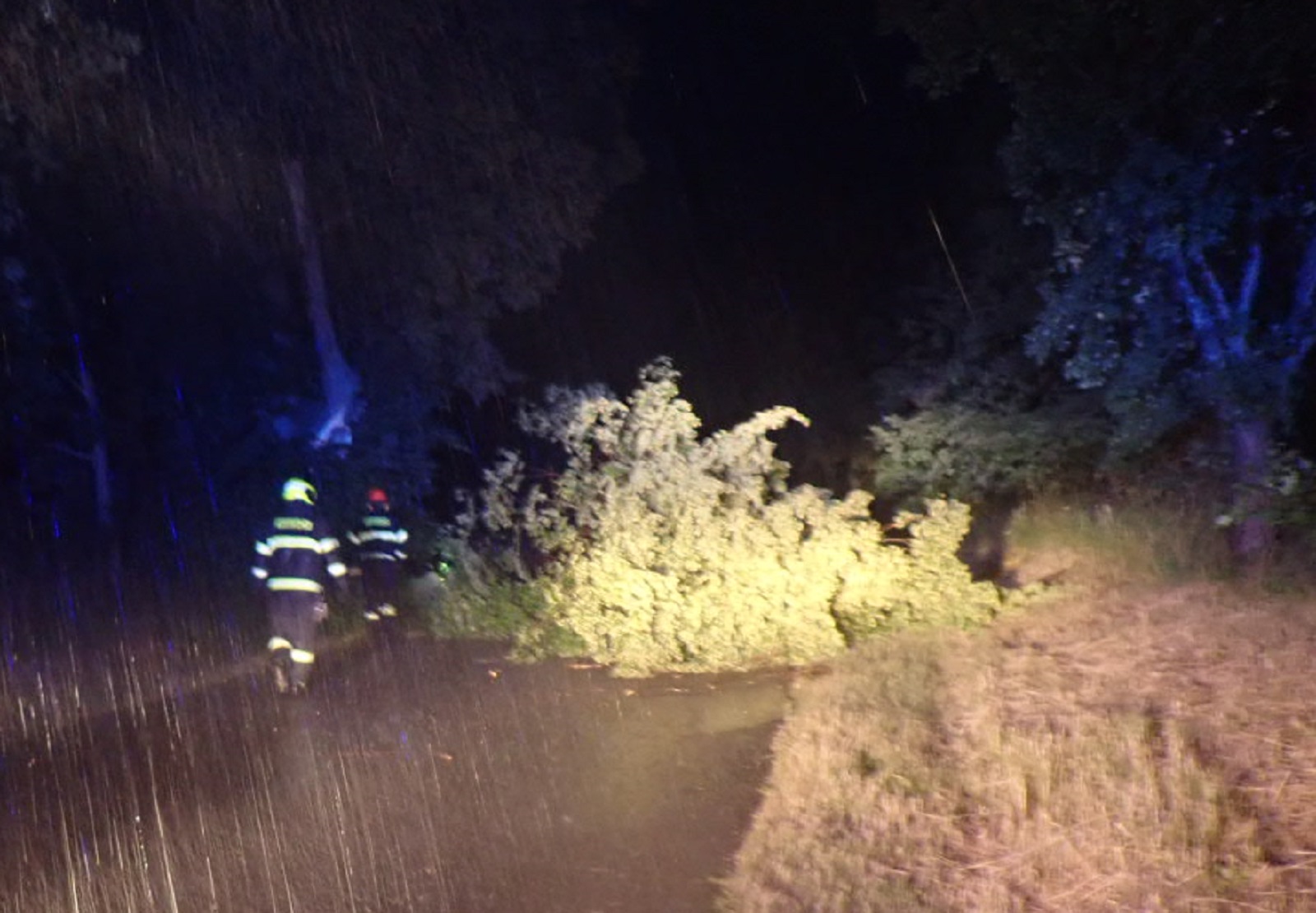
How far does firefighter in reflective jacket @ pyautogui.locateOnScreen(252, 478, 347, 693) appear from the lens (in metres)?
9.07

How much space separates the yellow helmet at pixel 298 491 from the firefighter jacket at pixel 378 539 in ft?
7.40

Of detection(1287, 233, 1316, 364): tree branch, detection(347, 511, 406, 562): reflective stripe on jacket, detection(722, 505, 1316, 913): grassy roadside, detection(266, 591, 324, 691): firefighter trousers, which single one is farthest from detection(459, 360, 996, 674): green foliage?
detection(1287, 233, 1316, 364): tree branch

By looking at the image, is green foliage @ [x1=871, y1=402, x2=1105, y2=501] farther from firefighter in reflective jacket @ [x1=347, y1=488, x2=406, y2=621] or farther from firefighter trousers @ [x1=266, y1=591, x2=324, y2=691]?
firefighter trousers @ [x1=266, y1=591, x2=324, y2=691]

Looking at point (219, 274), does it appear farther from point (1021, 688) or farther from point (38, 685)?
point (1021, 688)

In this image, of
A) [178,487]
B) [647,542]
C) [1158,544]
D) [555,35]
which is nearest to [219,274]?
[178,487]

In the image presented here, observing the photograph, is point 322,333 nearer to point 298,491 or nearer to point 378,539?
point 378,539

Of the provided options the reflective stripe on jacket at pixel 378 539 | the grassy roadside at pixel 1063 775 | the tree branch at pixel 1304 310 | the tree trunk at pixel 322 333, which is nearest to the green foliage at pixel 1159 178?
the tree branch at pixel 1304 310

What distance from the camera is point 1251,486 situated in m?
8.59

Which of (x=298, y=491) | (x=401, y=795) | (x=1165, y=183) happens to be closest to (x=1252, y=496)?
(x=1165, y=183)

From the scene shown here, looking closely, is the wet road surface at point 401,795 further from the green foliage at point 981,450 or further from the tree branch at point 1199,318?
the tree branch at point 1199,318

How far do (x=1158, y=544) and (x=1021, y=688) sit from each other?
121 inches

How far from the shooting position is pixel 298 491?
9.10 m

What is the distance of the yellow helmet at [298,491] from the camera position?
910cm

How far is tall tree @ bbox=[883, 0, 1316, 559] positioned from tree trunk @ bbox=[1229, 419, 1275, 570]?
0.06ft
